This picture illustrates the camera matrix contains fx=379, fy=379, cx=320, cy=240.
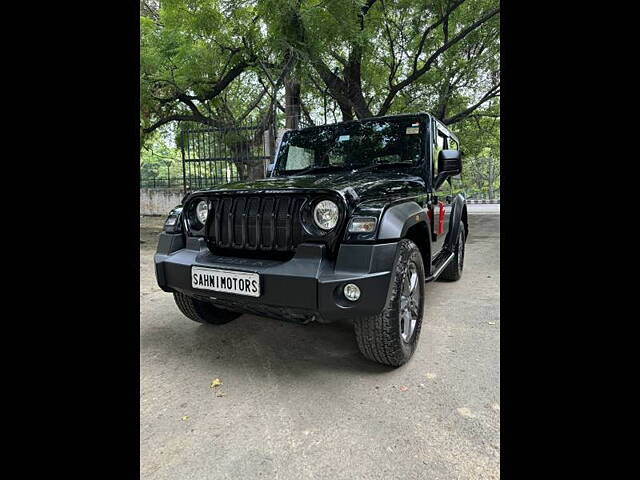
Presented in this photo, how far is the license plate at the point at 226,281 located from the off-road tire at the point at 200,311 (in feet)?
2.07

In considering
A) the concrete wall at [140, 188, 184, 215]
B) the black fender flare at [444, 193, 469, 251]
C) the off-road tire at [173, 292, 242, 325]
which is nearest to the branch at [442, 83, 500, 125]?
the black fender flare at [444, 193, 469, 251]

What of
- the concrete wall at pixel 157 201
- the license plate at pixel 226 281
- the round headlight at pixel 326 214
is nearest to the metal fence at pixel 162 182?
the concrete wall at pixel 157 201

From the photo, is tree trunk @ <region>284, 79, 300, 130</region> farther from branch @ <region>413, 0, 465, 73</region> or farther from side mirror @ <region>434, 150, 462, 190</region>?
side mirror @ <region>434, 150, 462, 190</region>

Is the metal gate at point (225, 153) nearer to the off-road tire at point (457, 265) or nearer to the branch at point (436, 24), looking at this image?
the off-road tire at point (457, 265)

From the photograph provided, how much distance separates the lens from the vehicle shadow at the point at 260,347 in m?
2.50

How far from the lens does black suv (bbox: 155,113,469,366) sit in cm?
202

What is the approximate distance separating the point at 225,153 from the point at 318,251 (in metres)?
6.29

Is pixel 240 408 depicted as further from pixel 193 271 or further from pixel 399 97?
pixel 399 97

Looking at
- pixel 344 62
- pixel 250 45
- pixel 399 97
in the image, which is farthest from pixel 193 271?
pixel 399 97

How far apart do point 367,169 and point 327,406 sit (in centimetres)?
191

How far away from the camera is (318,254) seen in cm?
212

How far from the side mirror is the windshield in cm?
19

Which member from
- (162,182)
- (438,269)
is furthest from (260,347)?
(162,182)
